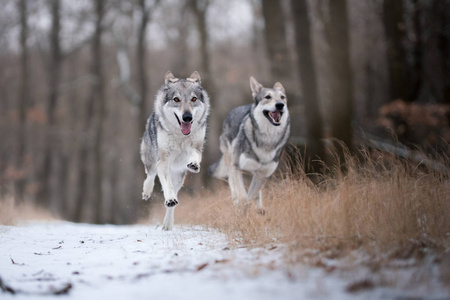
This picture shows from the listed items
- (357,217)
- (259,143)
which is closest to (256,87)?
(259,143)

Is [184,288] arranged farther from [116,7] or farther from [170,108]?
[116,7]

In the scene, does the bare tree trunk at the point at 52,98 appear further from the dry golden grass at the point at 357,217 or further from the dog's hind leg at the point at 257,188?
the dry golden grass at the point at 357,217

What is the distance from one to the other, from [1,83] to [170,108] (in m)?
21.3

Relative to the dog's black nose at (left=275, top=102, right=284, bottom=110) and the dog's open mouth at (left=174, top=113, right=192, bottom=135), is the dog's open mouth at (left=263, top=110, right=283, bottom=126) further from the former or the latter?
the dog's open mouth at (left=174, top=113, right=192, bottom=135)

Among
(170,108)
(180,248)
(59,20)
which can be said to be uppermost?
(59,20)

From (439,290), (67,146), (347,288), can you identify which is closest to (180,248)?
(347,288)

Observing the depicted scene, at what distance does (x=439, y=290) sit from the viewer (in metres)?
2.57

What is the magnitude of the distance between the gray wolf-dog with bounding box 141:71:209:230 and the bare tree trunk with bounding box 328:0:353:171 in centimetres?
469

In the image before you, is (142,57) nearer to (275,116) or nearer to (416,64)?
(416,64)

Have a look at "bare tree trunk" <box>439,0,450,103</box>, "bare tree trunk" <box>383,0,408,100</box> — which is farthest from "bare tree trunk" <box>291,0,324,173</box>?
"bare tree trunk" <box>439,0,450,103</box>

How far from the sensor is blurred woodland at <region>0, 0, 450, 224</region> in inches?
408

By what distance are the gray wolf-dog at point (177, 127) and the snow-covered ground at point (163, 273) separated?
1.05 m

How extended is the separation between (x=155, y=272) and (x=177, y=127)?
2675 mm

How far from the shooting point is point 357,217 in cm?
423
